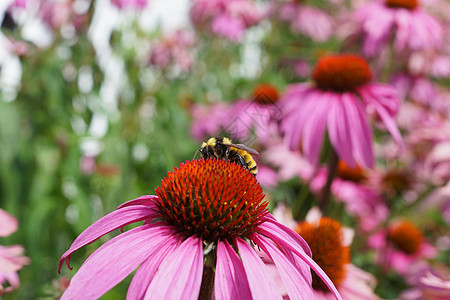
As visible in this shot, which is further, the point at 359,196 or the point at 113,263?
the point at 359,196

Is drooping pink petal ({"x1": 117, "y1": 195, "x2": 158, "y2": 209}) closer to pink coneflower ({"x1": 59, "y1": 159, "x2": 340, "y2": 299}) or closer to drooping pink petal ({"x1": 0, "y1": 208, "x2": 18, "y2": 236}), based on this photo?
pink coneflower ({"x1": 59, "y1": 159, "x2": 340, "y2": 299})

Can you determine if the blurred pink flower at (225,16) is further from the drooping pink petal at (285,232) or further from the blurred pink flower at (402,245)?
the drooping pink petal at (285,232)

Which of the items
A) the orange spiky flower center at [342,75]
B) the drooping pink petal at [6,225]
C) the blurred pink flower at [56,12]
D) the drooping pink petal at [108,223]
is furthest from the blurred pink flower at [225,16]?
the drooping pink petal at [108,223]

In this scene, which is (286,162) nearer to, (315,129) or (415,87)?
(315,129)

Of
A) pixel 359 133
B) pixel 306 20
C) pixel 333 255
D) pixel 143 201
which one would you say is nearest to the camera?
pixel 143 201

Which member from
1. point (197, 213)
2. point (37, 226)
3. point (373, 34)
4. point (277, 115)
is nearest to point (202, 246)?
point (197, 213)

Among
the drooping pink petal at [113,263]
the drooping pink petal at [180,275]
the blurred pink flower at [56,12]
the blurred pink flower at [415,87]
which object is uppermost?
the blurred pink flower at [56,12]

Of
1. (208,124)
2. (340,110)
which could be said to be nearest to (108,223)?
(340,110)
